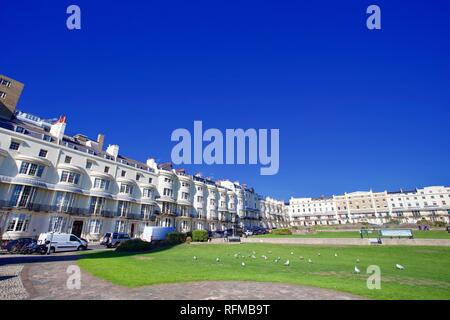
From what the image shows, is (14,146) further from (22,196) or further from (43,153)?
(22,196)

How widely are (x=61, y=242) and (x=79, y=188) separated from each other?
13978mm

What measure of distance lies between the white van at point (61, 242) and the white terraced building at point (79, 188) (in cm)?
Answer: 875

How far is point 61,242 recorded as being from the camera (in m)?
24.4

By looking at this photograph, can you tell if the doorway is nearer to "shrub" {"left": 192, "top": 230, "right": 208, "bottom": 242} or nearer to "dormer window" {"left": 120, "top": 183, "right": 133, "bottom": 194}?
"dormer window" {"left": 120, "top": 183, "right": 133, "bottom": 194}

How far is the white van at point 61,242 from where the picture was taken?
23498 mm

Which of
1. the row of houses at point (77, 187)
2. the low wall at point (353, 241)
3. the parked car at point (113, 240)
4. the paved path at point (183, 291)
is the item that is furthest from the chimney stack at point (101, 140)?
the paved path at point (183, 291)

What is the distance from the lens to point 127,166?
45.6 m

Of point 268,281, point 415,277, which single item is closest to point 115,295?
point 268,281

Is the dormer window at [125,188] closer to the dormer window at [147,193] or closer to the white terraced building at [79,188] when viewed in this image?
the white terraced building at [79,188]

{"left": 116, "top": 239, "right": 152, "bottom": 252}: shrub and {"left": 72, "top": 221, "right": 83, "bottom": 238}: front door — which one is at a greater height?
{"left": 72, "top": 221, "right": 83, "bottom": 238}: front door

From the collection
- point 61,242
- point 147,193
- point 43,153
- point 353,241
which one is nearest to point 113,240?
point 61,242

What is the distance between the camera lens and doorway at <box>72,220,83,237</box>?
3603 centimetres

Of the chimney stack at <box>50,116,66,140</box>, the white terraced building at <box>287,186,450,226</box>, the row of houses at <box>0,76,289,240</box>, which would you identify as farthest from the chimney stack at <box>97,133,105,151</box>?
the white terraced building at <box>287,186,450,226</box>
